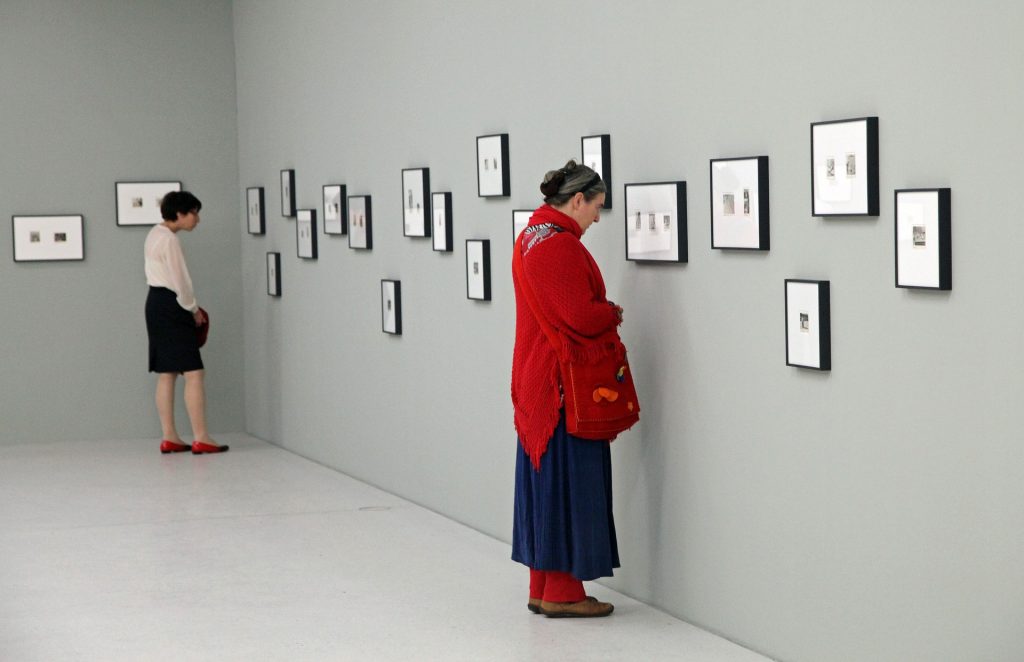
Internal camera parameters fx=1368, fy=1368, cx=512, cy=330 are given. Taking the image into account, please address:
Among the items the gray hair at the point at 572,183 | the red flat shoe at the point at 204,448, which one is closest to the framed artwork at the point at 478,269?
the gray hair at the point at 572,183

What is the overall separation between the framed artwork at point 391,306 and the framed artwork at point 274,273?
6.63 feet

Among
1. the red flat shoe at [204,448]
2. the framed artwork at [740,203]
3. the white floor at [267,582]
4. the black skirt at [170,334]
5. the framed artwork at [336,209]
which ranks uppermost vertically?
the framed artwork at [336,209]

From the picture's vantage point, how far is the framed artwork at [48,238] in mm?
10047

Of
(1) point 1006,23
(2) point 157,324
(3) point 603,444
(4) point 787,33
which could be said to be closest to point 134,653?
(3) point 603,444

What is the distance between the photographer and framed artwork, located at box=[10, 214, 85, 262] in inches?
396

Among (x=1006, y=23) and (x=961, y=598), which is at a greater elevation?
(x=1006, y=23)

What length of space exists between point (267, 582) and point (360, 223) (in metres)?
2.83

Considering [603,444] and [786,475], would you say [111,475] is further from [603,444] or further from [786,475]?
[786,475]

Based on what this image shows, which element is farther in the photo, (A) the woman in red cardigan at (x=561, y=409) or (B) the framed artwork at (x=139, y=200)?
(B) the framed artwork at (x=139, y=200)

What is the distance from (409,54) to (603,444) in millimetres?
3075

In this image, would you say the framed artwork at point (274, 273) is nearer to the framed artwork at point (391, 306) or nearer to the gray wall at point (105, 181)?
the gray wall at point (105, 181)

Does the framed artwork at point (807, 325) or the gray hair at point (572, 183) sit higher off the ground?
the gray hair at point (572, 183)

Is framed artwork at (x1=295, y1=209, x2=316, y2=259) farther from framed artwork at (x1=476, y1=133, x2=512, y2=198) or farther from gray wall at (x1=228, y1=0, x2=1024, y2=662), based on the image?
framed artwork at (x1=476, y1=133, x2=512, y2=198)

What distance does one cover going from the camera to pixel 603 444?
512 cm
